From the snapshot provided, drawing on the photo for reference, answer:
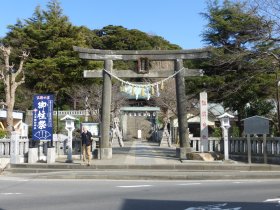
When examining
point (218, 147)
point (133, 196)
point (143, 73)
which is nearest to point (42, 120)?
point (143, 73)

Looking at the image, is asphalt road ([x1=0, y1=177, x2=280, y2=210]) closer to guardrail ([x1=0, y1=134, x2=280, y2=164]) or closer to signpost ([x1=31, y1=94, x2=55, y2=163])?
guardrail ([x1=0, y1=134, x2=280, y2=164])

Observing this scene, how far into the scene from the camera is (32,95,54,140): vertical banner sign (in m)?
21.6

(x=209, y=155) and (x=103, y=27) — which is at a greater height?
(x=103, y=27)

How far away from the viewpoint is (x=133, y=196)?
1098 cm

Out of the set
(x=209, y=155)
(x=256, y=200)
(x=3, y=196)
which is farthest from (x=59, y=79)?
(x=256, y=200)

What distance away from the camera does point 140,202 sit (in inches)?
394

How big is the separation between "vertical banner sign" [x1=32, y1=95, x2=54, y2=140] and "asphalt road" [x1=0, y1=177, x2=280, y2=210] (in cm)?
743

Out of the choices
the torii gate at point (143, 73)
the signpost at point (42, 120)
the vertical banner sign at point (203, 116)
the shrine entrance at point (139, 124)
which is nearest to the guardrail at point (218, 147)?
the signpost at point (42, 120)

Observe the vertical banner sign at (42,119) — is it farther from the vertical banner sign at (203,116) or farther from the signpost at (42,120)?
the vertical banner sign at (203,116)

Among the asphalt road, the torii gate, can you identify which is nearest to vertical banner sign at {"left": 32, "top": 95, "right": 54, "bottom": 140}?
the torii gate

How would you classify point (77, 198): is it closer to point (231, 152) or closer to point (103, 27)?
point (231, 152)

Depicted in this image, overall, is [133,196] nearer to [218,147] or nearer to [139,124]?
[218,147]

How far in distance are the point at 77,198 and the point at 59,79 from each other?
29.0 m

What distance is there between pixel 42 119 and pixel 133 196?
1179 cm
